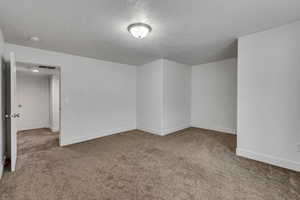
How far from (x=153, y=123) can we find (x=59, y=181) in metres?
2.89

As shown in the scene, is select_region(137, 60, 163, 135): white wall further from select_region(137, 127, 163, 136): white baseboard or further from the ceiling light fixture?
the ceiling light fixture

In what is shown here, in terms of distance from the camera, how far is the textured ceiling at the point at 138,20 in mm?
1692

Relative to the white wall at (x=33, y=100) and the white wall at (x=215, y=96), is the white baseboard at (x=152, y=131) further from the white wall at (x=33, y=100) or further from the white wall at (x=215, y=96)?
the white wall at (x=33, y=100)

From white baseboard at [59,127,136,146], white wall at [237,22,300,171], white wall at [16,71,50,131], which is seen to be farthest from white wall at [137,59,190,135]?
white wall at [16,71,50,131]

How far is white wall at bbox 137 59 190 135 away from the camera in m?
4.20

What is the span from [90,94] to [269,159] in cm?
433

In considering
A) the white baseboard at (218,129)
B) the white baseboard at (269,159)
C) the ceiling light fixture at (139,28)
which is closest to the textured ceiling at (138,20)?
the ceiling light fixture at (139,28)

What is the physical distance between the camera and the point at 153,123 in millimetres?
4445

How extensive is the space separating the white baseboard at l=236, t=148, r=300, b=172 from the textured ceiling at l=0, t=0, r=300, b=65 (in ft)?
7.38

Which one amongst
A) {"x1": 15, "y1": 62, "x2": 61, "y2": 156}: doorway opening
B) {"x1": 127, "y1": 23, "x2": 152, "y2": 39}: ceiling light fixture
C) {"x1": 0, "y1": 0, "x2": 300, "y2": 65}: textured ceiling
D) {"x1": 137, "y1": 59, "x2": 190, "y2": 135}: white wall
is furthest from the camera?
{"x1": 15, "y1": 62, "x2": 61, "y2": 156}: doorway opening

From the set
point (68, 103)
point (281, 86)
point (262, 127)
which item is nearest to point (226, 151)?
point (262, 127)

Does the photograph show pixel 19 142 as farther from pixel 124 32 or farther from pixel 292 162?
pixel 292 162

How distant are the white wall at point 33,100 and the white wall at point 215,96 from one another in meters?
6.13

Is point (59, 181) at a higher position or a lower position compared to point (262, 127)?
lower
